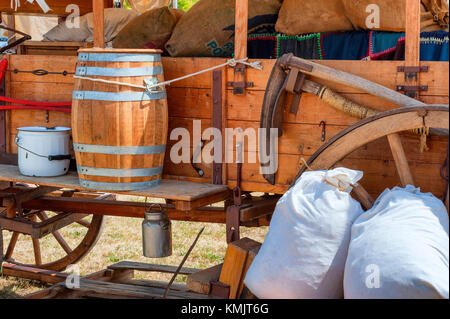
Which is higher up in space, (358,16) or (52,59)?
(358,16)

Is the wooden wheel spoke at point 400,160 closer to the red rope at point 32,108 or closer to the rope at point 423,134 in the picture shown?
the rope at point 423,134

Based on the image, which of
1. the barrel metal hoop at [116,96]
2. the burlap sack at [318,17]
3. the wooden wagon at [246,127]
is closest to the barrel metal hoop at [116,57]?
the barrel metal hoop at [116,96]

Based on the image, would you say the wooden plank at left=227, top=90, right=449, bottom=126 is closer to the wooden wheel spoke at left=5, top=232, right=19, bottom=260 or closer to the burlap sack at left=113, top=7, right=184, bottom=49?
the burlap sack at left=113, top=7, right=184, bottom=49

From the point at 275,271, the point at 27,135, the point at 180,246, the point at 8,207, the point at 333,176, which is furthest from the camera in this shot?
the point at 180,246

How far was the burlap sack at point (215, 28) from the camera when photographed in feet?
13.7

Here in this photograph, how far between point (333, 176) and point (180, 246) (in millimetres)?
3317

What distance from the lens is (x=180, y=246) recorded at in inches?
234

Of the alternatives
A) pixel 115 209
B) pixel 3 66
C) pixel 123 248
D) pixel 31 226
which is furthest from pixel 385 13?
pixel 123 248

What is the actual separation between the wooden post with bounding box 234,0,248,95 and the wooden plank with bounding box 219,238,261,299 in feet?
2.78

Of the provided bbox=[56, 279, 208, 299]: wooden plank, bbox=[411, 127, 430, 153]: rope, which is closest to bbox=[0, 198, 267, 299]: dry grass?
bbox=[56, 279, 208, 299]: wooden plank

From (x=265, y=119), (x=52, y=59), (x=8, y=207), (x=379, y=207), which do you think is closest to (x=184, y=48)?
(x=52, y=59)

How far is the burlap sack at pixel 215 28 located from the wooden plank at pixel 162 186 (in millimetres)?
977

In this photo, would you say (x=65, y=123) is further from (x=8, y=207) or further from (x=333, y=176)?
(x=333, y=176)
